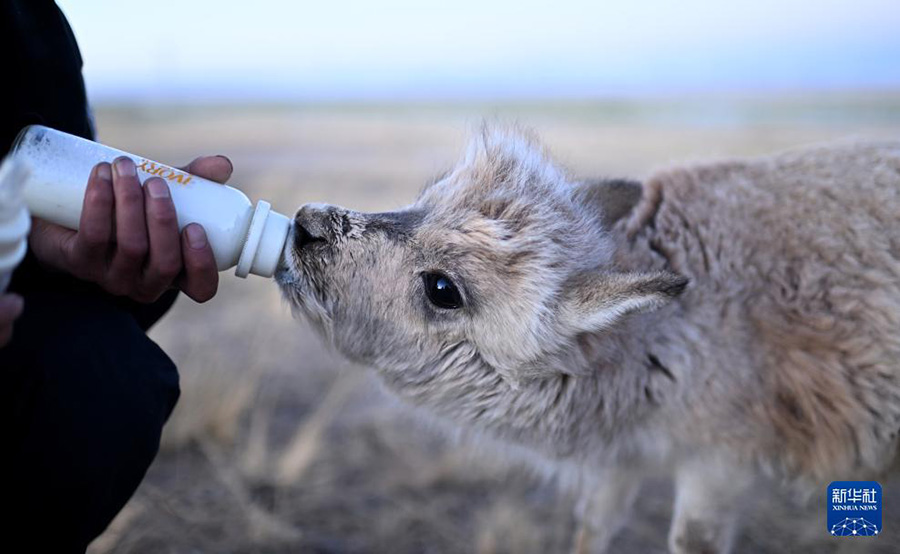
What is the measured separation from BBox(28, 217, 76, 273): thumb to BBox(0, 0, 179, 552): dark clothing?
13cm

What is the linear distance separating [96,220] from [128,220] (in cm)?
10

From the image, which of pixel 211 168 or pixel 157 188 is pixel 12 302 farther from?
pixel 211 168

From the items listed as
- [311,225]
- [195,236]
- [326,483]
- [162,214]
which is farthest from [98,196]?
[326,483]

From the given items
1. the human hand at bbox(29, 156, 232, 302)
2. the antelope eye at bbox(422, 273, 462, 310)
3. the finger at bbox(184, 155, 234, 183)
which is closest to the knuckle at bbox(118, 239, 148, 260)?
the human hand at bbox(29, 156, 232, 302)

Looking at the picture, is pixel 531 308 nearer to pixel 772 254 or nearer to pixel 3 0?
pixel 772 254

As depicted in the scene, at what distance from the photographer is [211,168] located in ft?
9.27

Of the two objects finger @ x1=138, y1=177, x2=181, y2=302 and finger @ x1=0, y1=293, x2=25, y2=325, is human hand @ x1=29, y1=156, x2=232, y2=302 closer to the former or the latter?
finger @ x1=138, y1=177, x2=181, y2=302

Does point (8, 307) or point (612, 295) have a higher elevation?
point (8, 307)

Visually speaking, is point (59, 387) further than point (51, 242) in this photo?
No

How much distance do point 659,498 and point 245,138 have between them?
93.6ft

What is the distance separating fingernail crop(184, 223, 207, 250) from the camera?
253cm

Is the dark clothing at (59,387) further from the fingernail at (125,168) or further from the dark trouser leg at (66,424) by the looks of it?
the fingernail at (125,168)

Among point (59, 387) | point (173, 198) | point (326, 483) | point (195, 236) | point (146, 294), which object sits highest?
point (173, 198)

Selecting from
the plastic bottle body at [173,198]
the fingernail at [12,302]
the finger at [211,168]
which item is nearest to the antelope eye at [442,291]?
the plastic bottle body at [173,198]
